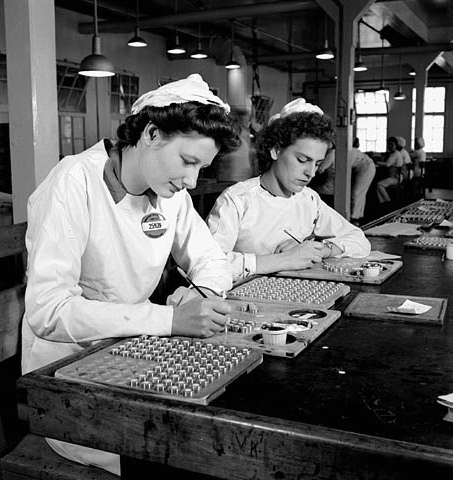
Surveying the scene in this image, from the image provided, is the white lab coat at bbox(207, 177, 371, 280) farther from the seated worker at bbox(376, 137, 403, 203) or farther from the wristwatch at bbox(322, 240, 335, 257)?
the seated worker at bbox(376, 137, 403, 203)

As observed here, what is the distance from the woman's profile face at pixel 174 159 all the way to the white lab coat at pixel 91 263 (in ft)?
0.40

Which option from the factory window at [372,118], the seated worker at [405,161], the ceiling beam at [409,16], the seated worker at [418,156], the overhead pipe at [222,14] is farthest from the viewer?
the factory window at [372,118]

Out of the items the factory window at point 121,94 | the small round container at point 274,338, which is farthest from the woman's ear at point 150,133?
the factory window at point 121,94

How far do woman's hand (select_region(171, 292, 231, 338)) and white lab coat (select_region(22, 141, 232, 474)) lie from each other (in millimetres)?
24

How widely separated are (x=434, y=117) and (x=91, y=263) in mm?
17892

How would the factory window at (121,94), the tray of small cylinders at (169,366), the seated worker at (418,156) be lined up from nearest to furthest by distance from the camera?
1. the tray of small cylinders at (169,366)
2. the factory window at (121,94)
3. the seated worker at (418,156)

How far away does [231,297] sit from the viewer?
76.6 inches

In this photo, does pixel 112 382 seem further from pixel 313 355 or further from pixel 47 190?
pixel 47 190

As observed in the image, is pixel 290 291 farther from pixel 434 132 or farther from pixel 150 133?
pixel 434 132

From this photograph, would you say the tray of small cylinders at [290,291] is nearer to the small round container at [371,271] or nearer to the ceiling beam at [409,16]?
the small round container at [371,271]

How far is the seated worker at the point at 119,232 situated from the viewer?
1.45m

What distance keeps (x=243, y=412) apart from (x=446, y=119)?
18310mm

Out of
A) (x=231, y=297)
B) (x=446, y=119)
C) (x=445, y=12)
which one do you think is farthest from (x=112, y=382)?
(x=446, y=119)

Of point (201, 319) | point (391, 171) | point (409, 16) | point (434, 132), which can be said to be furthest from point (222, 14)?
point (434, 132)
